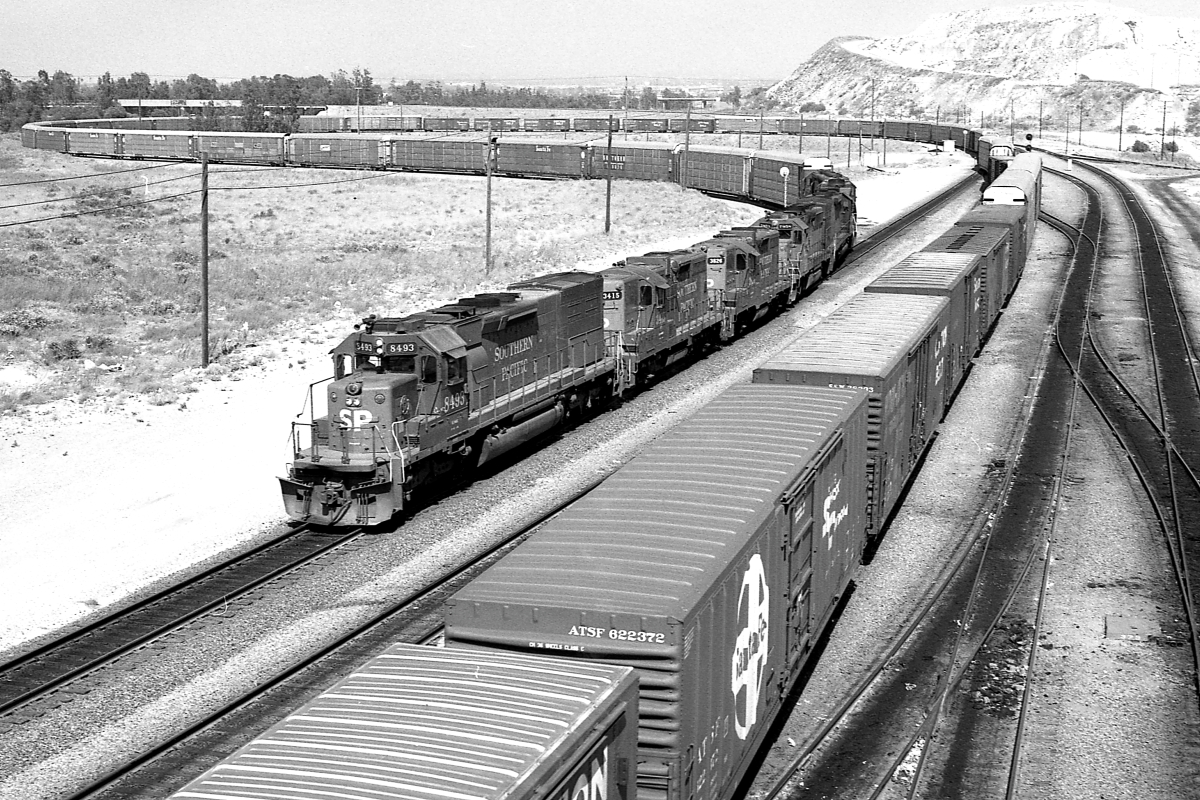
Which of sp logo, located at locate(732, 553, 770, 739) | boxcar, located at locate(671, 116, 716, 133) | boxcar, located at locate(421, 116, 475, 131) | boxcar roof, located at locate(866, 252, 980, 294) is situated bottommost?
sp logo, located at locate(732, 553, 770, 739)

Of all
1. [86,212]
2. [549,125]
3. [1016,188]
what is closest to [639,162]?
[1016,188]

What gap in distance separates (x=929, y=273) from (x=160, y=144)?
91843 mm

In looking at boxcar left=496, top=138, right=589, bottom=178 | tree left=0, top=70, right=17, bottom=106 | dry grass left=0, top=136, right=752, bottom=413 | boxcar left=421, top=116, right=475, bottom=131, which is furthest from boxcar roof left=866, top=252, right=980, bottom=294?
tree left=0, top=70, right=17, bottom=106

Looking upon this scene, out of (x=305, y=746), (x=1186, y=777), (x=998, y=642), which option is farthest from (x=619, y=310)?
(x=305, y=746)

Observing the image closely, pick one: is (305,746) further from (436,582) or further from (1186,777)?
(436,582)

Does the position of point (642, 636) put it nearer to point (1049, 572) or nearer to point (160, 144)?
point (1049, 572)

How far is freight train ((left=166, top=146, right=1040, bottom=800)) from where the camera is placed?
775 cm

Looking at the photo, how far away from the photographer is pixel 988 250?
3759cm

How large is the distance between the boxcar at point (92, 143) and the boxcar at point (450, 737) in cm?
11060

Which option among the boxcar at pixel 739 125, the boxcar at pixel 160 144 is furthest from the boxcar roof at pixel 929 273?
the boxcar at pixel 739 125

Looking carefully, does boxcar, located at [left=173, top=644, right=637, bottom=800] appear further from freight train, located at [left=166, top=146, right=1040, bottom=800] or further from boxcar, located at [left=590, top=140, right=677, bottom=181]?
boxcar, located at [left=590, top=140, right=677, bottom=181]

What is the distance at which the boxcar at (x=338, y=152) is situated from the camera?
103500 mm

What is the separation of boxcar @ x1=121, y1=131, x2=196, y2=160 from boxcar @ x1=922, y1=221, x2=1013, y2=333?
79889mm

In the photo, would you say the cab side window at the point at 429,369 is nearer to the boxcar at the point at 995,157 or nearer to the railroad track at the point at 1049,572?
the railroad track at the point at 1049,572
